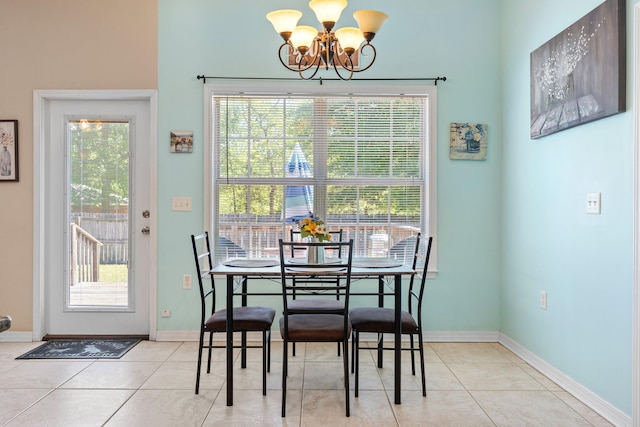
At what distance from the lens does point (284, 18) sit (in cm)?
256

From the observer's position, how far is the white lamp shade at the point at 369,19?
98.4 inches

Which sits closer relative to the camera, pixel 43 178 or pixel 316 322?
pixel 316 322

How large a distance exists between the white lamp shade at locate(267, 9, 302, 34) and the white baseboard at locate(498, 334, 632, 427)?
2.68 metres

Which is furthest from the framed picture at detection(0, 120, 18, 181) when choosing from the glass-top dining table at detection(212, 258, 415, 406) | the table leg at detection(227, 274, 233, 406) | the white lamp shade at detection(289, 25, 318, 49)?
the white lamp shade at detection(289, 25, 318, 49)

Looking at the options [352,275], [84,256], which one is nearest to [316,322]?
[352,275]

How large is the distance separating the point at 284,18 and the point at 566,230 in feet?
6.93

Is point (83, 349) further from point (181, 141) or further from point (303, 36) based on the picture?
point (303, 36)

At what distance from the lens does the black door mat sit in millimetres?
3289

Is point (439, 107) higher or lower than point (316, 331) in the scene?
higher

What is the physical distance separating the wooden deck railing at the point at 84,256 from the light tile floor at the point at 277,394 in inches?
28.5

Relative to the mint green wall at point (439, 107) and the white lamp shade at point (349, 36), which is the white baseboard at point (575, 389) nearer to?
the mint green wall at point (439, 107)

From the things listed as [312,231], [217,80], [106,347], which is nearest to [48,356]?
[106,347]

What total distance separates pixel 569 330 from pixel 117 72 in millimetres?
3811

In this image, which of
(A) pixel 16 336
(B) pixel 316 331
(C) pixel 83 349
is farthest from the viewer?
Answer: (A) pixel 16 336
